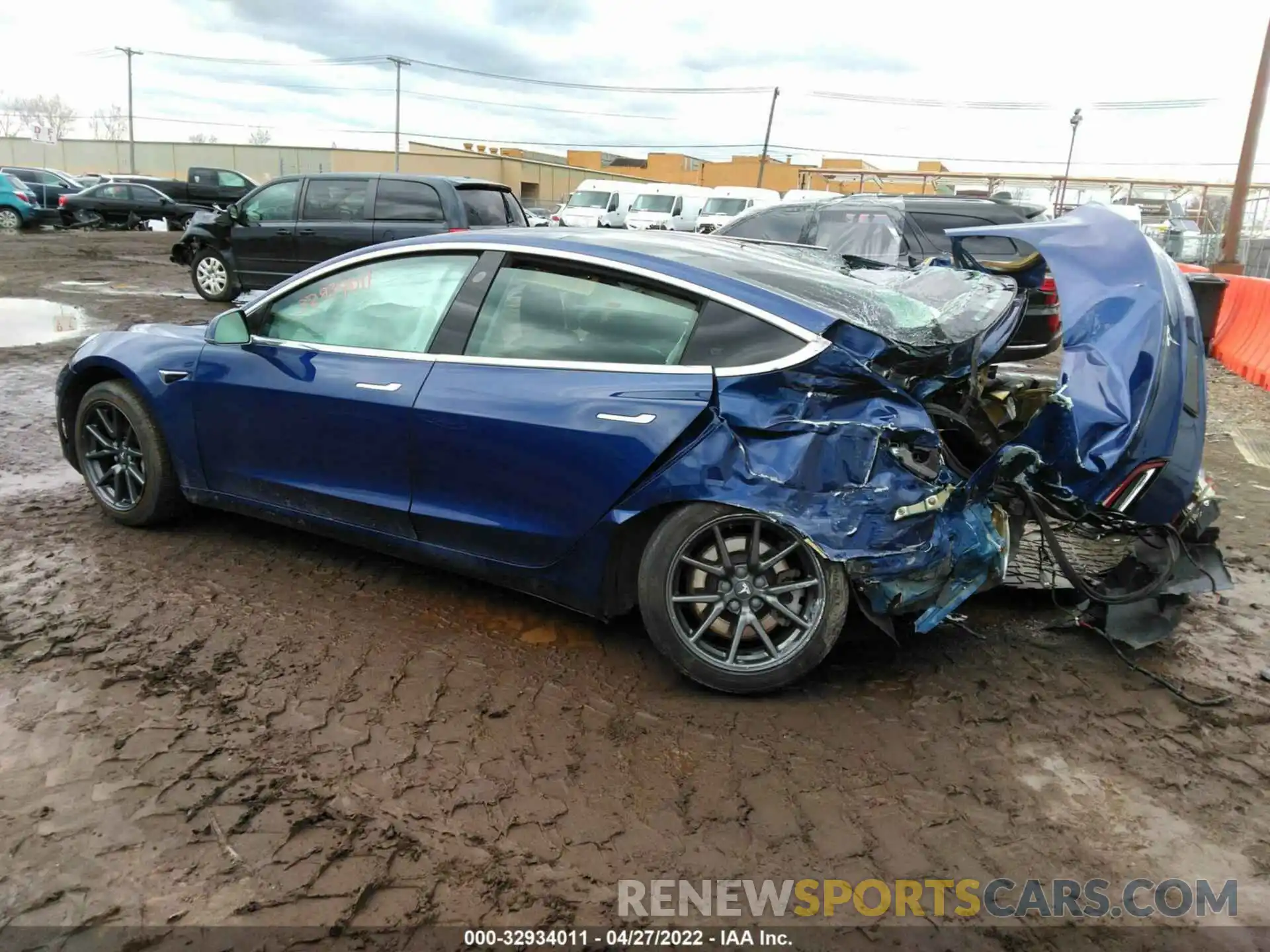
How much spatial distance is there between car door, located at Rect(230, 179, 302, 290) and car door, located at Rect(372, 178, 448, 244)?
126 cm

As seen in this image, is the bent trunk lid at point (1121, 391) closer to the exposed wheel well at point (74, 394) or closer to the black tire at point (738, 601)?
the black tire at point (738, 601)

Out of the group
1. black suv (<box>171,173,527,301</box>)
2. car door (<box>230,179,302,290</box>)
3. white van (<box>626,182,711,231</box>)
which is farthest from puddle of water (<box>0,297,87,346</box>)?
white van (<box>626,182,711,231</box>)

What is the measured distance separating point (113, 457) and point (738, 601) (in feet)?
11.1

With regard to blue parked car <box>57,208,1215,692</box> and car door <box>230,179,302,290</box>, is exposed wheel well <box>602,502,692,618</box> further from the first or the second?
car door <box>230,179,302,290</box>

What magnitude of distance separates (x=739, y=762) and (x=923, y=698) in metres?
0.82

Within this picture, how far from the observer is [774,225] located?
966 cm

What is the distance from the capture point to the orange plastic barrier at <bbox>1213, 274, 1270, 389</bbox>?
984 cm

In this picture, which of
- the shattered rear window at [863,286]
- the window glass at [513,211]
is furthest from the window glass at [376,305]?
the window glass at [513,211]

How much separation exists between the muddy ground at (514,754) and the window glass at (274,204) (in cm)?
855

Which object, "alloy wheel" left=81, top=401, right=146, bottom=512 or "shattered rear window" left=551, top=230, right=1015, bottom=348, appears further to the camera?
"alloy wheel" left=81, top=401, right=146, bottom=512

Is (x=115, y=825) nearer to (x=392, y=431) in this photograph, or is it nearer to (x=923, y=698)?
(x=392, y=431)

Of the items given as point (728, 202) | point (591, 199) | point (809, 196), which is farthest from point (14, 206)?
point (809, 196)

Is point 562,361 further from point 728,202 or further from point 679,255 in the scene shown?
point 728,202

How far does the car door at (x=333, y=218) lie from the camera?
11352 mm
